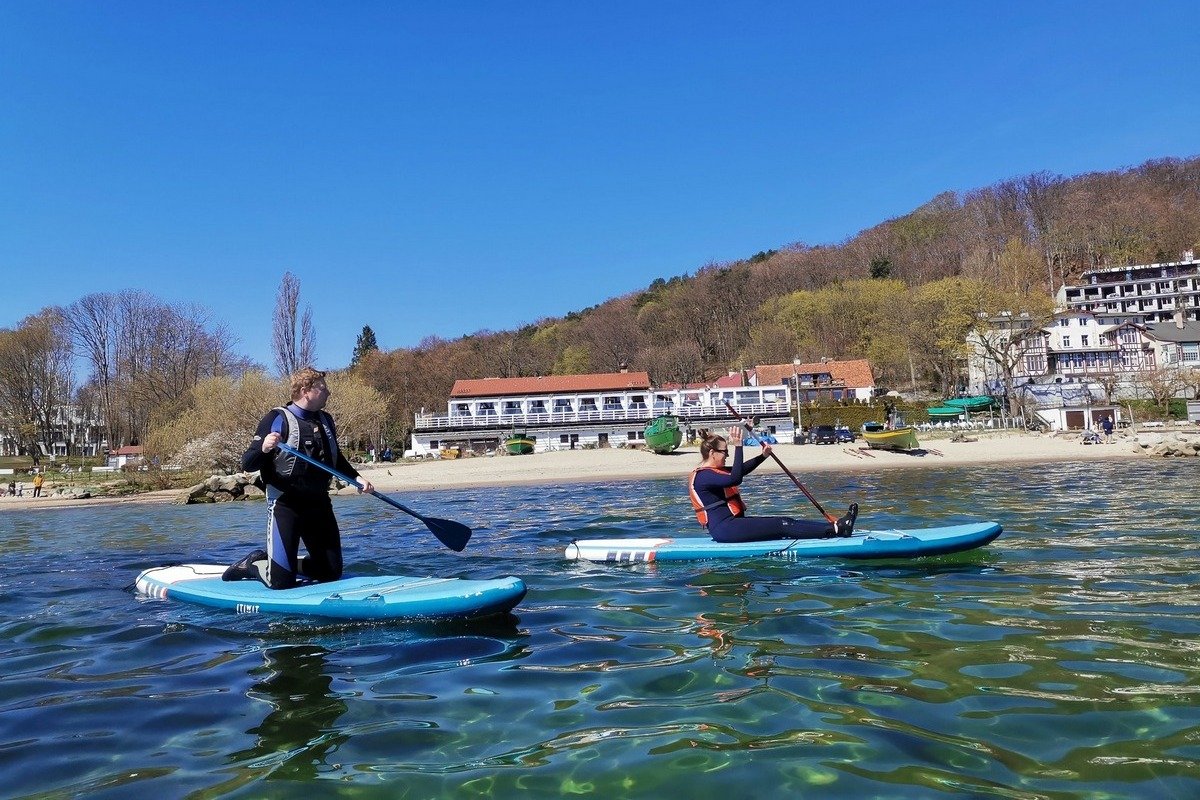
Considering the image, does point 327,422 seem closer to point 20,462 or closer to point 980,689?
point 980,689

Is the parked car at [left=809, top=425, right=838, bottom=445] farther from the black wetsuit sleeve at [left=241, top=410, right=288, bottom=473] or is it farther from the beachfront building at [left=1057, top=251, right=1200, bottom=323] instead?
the beachfront building at [left=1057, top=251, right=1200, bottom=323]

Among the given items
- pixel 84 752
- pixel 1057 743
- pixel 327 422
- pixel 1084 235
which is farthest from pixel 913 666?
pixel 1084 235

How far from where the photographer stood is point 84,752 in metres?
3.64

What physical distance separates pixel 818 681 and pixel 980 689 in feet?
2.60

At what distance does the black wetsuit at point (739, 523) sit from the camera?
8.06m

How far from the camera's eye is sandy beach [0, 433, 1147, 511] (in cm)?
2997

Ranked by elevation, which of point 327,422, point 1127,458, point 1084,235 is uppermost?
point 1084,235

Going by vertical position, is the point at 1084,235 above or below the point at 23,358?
above

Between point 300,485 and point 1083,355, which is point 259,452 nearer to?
point 300,485

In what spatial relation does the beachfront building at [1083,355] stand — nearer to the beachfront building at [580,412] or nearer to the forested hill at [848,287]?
the forested hill at [848,287]

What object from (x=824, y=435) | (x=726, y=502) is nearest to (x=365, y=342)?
(x=824, y=435)

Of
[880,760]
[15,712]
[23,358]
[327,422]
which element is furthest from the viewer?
[23,358]

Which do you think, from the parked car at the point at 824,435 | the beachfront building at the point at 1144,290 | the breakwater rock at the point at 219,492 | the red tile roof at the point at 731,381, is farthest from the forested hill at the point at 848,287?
the breakwater rock at the point at 219,492

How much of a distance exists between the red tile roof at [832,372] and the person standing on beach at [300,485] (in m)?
60.3
